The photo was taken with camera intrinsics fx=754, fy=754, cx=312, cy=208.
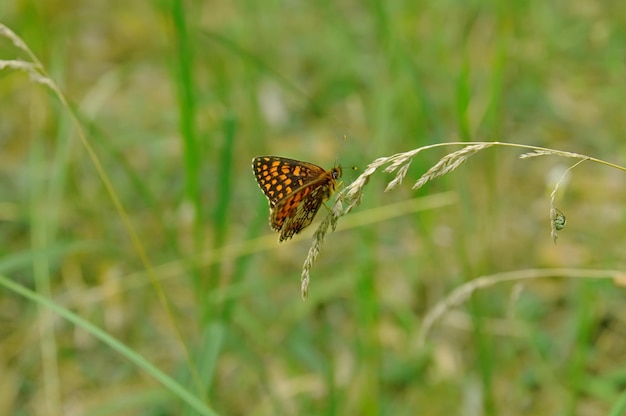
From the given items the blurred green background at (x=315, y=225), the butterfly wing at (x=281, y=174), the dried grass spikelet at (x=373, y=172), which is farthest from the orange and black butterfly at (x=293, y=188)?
A: the blurred green background at (x=315, y=225)

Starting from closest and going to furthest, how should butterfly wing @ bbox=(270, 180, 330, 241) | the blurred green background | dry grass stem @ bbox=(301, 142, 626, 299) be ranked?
dry grass stem @ bbox=(301, 142, 626, 299)
butterfly wing @ bbox=(270, 180, 330, 241)
the blurred green background

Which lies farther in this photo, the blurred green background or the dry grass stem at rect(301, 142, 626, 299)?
the blurred green background

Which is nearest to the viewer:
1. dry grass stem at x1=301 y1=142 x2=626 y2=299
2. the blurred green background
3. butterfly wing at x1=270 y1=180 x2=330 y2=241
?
dry grass stem at x1=301 y1=142 x2=626 y2=299

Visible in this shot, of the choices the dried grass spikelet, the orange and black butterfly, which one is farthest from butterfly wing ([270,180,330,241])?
the dried grass spikelet

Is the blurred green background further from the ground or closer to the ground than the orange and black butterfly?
closer to the ground

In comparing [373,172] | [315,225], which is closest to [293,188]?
[373,172]

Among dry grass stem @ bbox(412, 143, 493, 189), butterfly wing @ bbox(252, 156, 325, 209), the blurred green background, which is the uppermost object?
dry grass stem @ bbox(412, 143, 493, 189)

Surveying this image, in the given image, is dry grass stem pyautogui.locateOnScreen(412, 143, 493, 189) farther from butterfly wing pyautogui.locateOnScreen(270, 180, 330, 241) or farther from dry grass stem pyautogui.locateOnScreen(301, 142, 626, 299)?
butterfly wing pyautogui.locateOnScreen(270, 180, 330, 241)
